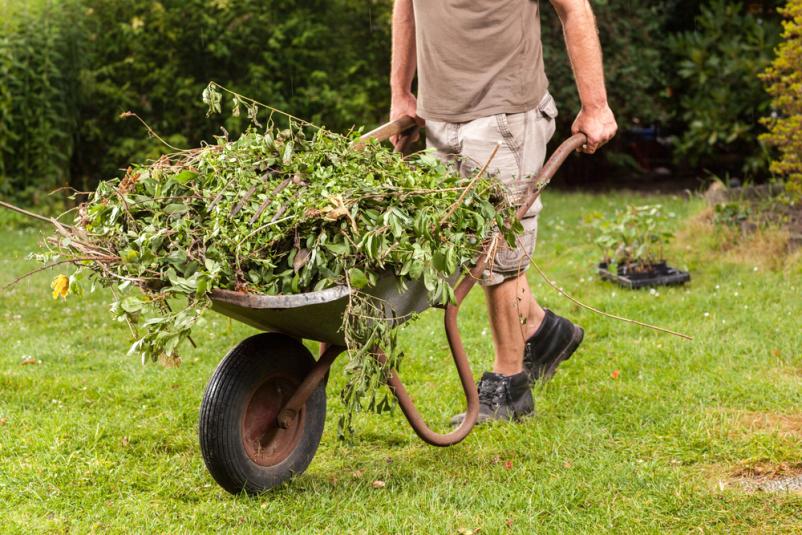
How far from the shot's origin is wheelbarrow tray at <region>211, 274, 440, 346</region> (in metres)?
2.56

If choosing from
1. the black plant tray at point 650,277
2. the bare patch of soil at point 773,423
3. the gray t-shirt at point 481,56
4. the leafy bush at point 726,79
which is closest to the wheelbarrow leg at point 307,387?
the gray t-shirt at point 481,56

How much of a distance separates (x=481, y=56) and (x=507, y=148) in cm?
34

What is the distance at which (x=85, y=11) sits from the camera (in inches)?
349

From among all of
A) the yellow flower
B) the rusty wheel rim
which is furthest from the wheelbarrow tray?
the yellow flower

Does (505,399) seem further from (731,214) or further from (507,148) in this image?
(731,214)

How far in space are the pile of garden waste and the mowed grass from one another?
176mm

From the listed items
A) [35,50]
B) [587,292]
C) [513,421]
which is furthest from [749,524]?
[35,50]

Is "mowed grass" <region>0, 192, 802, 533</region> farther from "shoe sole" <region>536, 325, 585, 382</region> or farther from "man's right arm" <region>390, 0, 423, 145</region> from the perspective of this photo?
"man's right arm" <region>390, 0, 423, 145</region>

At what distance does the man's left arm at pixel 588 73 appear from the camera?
3.56 meters

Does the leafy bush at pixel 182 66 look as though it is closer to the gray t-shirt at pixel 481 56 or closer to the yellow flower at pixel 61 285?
the gray t-shirt at pixel 481 56

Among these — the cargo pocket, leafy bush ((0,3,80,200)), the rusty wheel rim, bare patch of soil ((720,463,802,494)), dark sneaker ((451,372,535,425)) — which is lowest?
leafy bush ((0,3,80,200))

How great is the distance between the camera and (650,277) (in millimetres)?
5633

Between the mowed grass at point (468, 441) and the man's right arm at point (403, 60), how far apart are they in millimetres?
1155

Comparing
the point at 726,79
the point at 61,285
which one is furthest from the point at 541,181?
the point at 726,79
